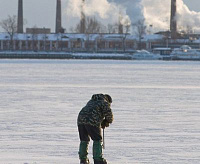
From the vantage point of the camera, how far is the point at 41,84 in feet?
117

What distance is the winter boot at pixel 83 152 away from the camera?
11961 mm

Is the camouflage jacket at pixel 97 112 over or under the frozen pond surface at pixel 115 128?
over

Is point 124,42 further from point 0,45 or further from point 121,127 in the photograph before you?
point 121,127

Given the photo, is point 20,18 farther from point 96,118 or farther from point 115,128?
point 96,118

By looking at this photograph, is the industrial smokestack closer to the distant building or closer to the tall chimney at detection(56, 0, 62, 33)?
the tall chimney at detection(56, 0, 62, 33)

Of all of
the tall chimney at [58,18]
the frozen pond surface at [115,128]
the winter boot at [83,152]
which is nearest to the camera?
the winter boot at [83,152]

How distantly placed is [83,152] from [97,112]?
0.82 m

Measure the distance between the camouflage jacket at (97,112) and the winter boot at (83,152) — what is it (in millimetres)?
440

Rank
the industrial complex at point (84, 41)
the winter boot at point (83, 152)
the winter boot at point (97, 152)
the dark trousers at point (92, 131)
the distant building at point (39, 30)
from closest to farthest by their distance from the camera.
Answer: the dark trousers at point (92, 131), the winter boot at point (97, 152), the winter boot at point (83, 152), the industrial complex at point (84, 41), the distant building at point (39, 30)

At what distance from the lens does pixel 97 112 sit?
38.0 ft

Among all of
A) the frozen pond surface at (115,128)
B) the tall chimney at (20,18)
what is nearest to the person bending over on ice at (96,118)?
the frozen pond surface at (115,128)

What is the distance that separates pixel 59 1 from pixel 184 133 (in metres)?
129

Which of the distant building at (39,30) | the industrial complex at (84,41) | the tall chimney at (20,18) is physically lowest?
the industrial complex at (84,41)

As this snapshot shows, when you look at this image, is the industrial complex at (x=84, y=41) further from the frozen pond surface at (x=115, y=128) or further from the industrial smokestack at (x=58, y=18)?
the frozen pond surface at (x=115, y=128)
